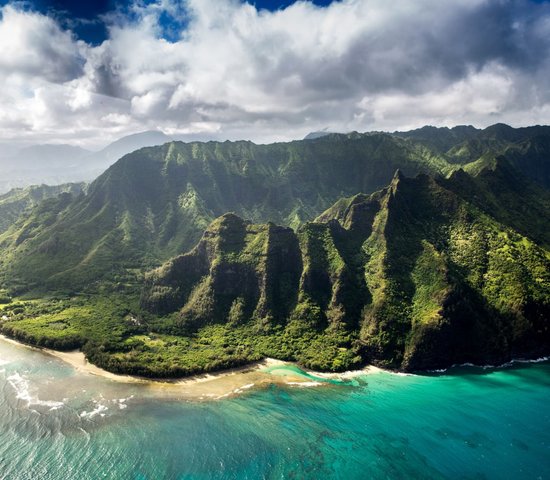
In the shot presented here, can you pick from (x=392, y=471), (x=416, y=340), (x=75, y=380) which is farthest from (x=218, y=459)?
(x=416, y=340)

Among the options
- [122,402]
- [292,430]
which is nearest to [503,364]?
[292,430]

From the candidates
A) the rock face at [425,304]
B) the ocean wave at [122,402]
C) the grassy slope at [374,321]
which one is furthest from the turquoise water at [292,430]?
the grassy slope at [374,321]

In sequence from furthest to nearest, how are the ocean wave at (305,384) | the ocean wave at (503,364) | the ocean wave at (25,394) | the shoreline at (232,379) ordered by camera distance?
the ocean wave at (503,364), the ocean wave at (305,384), the shoreline at (232,379), the ocean wave at (25,394)

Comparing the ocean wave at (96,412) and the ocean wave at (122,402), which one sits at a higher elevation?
the ocean wave at (122,402)

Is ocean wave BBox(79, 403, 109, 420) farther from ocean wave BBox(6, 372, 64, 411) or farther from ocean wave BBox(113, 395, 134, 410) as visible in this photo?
ocean wave BBox(6, 372, 64, 411)

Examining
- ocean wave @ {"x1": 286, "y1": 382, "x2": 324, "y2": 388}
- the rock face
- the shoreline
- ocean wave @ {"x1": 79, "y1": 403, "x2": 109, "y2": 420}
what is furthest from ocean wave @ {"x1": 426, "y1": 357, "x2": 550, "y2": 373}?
ocean wave @ {"x1": 79, "y1": 403, "x2": 109, "y2": 420}

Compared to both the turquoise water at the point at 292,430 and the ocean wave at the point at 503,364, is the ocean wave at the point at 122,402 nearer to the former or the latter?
the turquoise water at the point at 292,430
